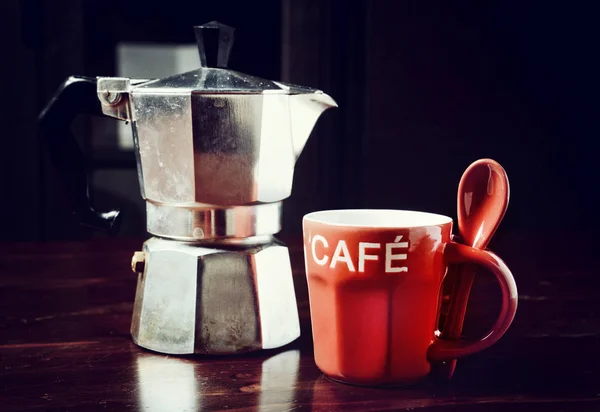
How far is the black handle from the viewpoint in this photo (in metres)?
0.63

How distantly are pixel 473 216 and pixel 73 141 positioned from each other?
36cm

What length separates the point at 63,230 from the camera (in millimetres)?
2250

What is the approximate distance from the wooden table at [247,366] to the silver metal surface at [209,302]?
0.05 feet

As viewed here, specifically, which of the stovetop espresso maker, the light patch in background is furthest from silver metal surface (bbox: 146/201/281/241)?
the light patch in background

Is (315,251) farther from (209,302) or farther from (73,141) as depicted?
(73,141)

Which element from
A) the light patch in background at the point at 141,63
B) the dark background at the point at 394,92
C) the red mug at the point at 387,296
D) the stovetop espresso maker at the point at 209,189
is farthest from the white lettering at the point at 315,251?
the light patch in background at the point at 141,63

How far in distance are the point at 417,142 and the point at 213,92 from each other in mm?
1741

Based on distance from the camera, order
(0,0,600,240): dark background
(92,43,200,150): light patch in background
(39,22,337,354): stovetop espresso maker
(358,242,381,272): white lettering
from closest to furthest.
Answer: (358,242,381,272): white lettering < (39,22,337,354): stovetop espresso maker < (0,0,600,240): dark background < (92,43,200,150): light patch in background

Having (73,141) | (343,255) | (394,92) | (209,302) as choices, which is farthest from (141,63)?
(343,255)

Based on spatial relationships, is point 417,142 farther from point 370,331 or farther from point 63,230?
point 370,331

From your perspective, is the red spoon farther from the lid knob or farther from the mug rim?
the lid knob

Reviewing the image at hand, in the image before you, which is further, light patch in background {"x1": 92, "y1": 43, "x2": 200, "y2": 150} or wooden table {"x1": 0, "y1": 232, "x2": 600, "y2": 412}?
light patch in background {"x1": 92, "y1": 43, "x2": 200, "y2": 150}

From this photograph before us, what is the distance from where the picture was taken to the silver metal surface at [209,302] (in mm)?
596

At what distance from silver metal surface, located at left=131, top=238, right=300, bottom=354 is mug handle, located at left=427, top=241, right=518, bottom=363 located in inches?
6.4
